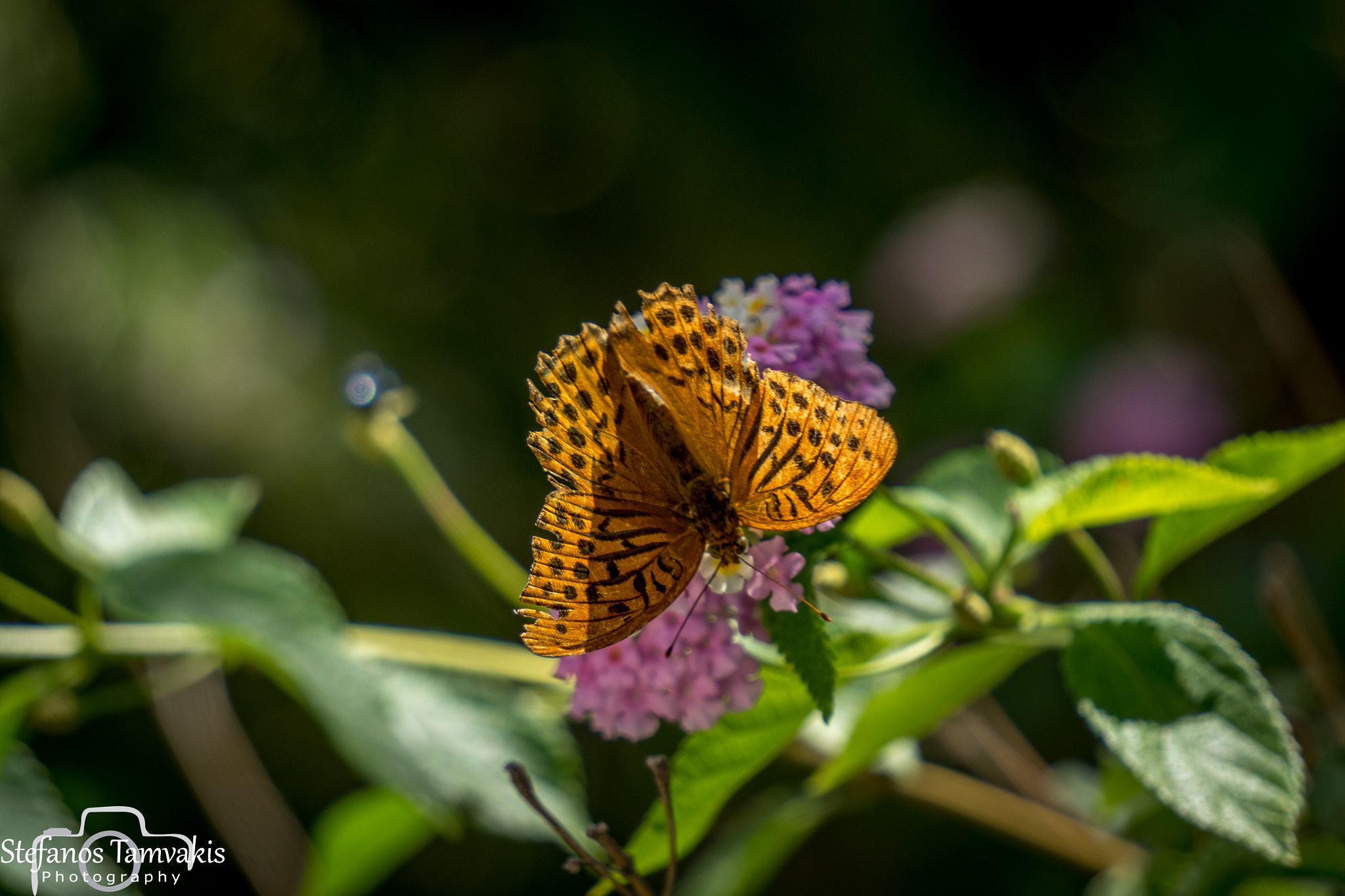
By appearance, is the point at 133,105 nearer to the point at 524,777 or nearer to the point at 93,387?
the point at 93,387

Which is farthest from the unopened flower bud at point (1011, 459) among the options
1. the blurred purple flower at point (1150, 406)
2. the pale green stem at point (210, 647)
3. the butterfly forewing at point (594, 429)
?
the blurred purple flower at point (1150, 406)

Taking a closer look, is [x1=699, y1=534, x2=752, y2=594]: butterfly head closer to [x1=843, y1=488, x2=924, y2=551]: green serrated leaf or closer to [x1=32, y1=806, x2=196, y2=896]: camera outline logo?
[x1=843, y1=488, x2=924, y2=551]: green serrated leaf

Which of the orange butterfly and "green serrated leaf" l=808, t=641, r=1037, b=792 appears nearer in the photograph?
the orange butterfly

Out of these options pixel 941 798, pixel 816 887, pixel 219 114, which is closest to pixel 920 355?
pixel 816 887

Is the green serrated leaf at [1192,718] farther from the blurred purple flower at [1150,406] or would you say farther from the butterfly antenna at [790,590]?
the blurred purple flower at [1150,406]

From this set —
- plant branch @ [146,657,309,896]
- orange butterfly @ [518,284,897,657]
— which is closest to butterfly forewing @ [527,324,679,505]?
orange butterfly @ [518,284,897,657]

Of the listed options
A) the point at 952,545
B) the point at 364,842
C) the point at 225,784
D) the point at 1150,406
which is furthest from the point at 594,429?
the point at 1150,406

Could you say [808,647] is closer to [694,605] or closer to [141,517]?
[694,605]
